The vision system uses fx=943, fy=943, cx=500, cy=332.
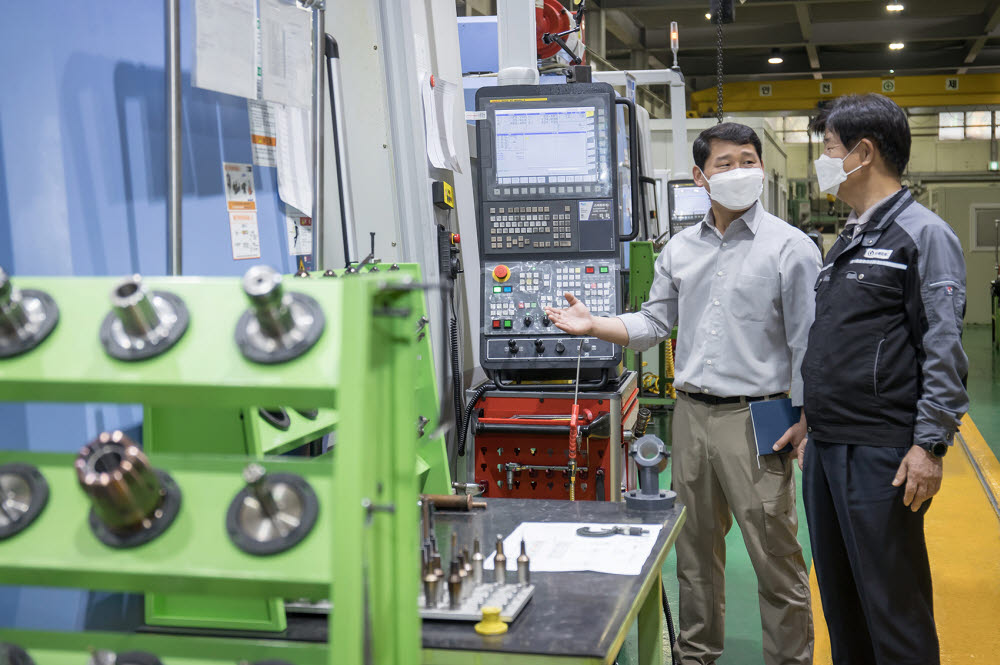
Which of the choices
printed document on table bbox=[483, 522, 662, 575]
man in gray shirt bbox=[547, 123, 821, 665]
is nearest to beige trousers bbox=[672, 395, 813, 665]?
man in gray shirt bbox=[547, 123, 821, 665]

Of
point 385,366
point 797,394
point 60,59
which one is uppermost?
point 60,59

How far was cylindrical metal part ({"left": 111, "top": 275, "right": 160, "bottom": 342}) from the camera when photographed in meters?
0.95

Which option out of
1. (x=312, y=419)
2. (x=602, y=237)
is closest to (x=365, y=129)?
(x=602, y=237)

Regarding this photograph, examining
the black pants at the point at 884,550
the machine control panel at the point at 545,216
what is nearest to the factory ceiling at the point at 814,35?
the machine control panel at the point at 545,216

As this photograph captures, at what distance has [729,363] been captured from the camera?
2512mm

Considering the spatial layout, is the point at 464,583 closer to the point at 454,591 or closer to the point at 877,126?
the point at 454,591

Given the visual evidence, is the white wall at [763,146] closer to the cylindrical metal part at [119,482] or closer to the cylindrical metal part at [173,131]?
the cylindrical metal part at [173,131]

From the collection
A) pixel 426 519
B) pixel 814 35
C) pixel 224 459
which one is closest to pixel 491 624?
pixel 426 519

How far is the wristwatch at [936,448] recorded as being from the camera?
199 centimetres

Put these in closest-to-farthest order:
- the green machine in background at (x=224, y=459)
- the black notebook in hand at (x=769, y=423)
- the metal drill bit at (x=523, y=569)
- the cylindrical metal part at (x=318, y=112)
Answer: the green machine in background at (x=224, y=459) → the metal drill bit at (x=523, y=569) → the cylindrical metal part at (x=318, y=112) → the black notebook in hand at (x=769, y=423)

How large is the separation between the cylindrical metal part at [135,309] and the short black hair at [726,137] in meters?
1.98

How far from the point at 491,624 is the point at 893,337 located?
1197mm

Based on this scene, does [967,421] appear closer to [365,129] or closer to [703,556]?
[703,556]

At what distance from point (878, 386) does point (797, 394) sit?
39 centimetres
